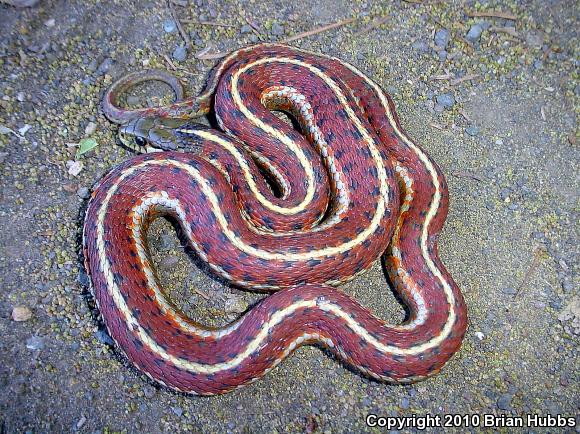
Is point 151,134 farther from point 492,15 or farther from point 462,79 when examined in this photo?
point 492,15

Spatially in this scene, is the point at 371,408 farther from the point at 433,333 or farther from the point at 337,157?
the point at 337,157

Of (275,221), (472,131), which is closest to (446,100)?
(472,131)

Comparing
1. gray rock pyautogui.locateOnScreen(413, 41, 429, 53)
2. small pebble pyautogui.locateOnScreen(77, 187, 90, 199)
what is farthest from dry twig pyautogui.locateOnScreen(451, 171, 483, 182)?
small pebble pyautogui.locateOnScreen(77, 187, 90, 199)

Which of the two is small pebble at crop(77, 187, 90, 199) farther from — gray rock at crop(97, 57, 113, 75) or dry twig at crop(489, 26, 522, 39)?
dry twig at crop(489, 26, 522, 39)

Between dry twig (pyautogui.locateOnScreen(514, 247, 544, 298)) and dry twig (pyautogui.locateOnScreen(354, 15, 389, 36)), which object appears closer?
dry twig (pyautogui.locateOnScreen(514, 247, 544, 298))

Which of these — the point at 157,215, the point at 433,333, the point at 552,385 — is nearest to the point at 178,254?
the point at 157,215
